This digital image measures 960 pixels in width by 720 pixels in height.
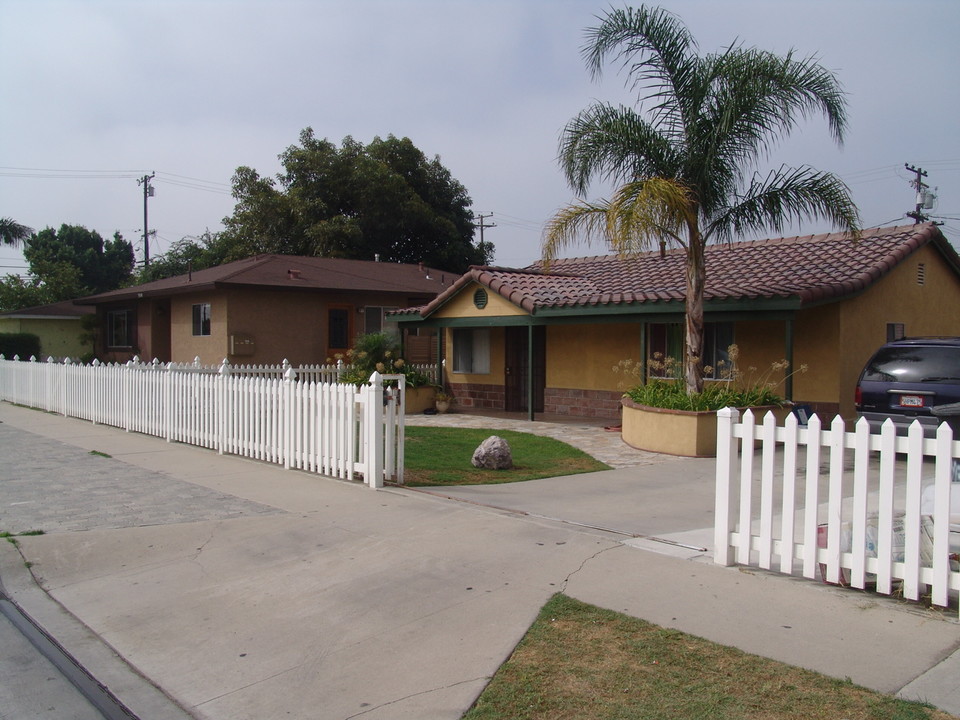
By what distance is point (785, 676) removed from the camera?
413cm

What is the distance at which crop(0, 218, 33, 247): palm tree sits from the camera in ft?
142

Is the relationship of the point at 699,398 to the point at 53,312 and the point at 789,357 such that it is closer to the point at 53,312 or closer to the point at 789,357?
the point at 789,357

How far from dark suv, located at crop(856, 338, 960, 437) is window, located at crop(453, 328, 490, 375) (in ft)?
33.4

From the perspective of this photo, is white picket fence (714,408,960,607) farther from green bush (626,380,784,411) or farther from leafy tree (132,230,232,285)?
leafy tree (132,230,232,285)

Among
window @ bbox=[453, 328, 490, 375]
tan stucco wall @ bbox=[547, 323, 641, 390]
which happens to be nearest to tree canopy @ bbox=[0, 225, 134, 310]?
window @ bbox=[453, 328, 490, 375]

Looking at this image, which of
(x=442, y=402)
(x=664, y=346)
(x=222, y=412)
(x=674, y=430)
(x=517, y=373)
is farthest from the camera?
(x=517, y=373)

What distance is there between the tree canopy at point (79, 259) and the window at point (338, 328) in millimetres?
28795

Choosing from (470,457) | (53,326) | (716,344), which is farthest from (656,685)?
(53,326)

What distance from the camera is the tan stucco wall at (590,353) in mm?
17622

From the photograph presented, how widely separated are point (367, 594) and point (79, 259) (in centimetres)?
6531

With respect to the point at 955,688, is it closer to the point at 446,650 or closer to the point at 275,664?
the point at 446,650

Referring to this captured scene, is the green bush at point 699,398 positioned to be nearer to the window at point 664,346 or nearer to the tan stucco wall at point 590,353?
the window at point 664,346

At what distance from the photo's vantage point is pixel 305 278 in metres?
24.0

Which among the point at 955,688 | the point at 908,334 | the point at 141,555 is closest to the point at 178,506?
the point at 141,555
